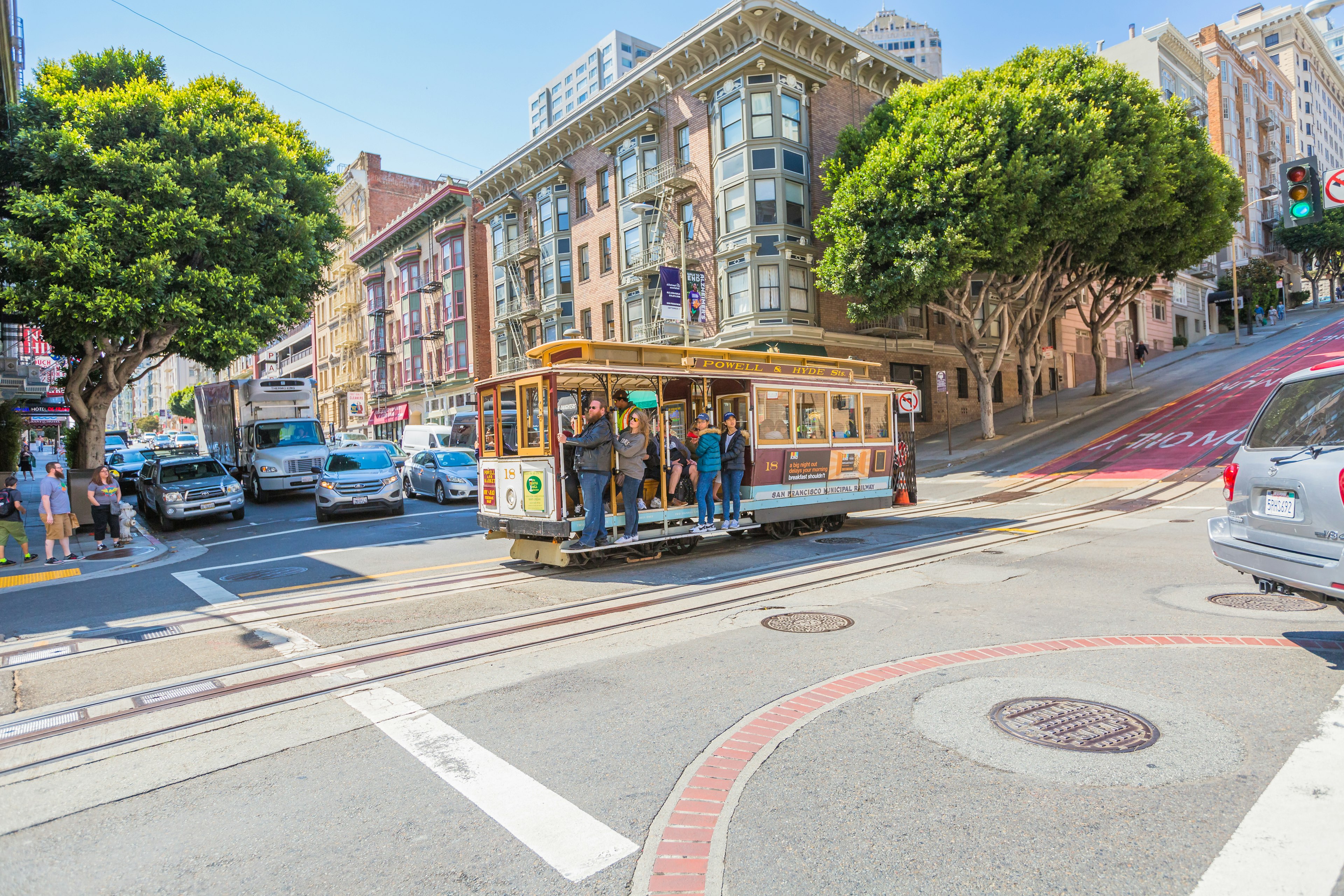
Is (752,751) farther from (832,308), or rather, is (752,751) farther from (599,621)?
(832,308)

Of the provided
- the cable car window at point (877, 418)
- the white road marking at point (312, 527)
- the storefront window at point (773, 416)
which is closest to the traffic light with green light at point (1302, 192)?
the cable car window at point (877, 418)

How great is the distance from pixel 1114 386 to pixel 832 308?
19.3 meters

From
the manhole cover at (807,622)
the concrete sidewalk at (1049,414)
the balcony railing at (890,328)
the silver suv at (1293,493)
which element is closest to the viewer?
the silver suv at (1293,493)

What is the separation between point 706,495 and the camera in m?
11.4

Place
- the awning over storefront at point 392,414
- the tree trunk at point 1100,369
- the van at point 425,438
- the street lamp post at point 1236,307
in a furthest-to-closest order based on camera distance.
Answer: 1. the awning over storefront at point 392,414
2. the street lamp post at point 1236,307
3. the tree trunk at point 1100,369
4. the van at point 425,438

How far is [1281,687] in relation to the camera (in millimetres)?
4867

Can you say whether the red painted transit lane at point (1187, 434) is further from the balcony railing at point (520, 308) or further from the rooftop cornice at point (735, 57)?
the balcony railing at point (520, 308)

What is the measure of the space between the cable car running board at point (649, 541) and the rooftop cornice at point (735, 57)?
84.4 feet

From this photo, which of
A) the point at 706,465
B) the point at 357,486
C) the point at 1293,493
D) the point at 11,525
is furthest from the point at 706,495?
the point at 11,525

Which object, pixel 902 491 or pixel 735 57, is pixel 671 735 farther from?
pixel 735 57

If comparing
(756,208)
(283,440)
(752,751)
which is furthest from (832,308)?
(752,751)

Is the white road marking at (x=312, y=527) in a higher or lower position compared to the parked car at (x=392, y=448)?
lower

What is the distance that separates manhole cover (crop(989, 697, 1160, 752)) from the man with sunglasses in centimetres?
620

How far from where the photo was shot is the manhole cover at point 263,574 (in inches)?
421
